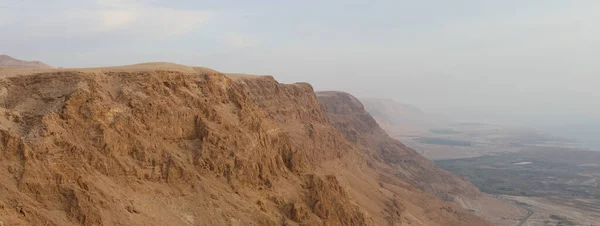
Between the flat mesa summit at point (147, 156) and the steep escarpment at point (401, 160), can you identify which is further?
the steep escarpment at point (401, 160)

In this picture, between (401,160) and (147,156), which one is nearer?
(147,156)

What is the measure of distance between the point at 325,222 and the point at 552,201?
289 ft

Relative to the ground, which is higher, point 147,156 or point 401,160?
point 147,156

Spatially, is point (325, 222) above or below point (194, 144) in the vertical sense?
below

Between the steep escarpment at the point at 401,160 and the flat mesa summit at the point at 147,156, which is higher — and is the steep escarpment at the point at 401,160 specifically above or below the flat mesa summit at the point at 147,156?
below

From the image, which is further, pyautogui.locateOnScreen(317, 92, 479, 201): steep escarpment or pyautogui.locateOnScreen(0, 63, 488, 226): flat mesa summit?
pyautogui.locateOnScreen(317, 92, 479, 201): steep escarpment

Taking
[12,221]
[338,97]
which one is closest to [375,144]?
[338,97]

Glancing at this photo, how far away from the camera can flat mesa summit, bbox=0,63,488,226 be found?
30.2 meters

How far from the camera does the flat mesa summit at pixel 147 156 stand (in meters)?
30.2

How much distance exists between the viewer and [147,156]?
3650 centimetres

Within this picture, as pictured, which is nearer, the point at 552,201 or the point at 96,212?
the point at 96,212

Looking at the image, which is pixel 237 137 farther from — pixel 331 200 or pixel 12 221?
pixel 12 221

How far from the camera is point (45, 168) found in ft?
99.9

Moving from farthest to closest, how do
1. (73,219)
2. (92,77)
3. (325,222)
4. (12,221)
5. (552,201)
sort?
1. (552,201)
2. (325,222)
3. (92,77)
4. (73,219)
5. (12,221)
